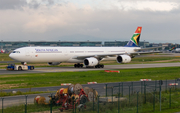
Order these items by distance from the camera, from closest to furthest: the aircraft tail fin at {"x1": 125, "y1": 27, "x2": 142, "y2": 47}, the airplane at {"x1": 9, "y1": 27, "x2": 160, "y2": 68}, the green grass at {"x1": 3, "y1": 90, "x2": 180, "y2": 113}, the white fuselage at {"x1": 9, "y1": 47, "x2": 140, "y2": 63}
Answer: the green grass at {"x1": 3, "y1": 90, "x2": 180, "y2": 113} < the white fuselage at {"x1": 9, "y1": 47, "x2": 140, "y2": 63} < the airplane at {"x1": 9, "y1": 27, "x2": 160, "y2": 68} < the aircraft tail fin at {"x1": 125, "y1": 27, "x2": 142, "y2": 47}

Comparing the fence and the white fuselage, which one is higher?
the white fuselage

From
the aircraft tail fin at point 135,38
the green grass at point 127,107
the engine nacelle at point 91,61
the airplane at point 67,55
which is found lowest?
the green grass at point 127,107

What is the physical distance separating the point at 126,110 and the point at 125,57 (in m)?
41.0

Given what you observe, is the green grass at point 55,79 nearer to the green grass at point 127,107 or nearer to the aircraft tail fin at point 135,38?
the green grass at point 127,107

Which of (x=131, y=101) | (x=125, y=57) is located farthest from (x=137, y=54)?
(x=131, y=101)

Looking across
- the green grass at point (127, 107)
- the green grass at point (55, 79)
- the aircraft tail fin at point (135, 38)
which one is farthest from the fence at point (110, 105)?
the aircraft tail fin at point (135, 38)

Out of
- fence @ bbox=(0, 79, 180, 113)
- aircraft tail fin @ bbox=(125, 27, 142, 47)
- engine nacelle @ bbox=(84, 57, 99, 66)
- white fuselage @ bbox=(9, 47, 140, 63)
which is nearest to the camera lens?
fence @ bbox=(0, 79, 180, 113)

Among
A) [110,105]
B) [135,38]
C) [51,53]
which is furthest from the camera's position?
[135,38]

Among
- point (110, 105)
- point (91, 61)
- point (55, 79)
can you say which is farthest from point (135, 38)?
point (110, 105)

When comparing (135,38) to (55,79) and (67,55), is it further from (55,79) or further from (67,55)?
(55,79)

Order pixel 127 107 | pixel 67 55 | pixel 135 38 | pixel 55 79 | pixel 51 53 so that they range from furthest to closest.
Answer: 1. pixel 135 38
2. pixel 67 55
3. pixel 51 53
4. pixel 55 79
5. pixel 127 107

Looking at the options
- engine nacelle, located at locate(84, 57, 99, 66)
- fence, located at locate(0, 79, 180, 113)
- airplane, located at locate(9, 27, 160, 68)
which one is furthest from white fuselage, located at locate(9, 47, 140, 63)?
fence, located at locate(0, 79, 180, 113)

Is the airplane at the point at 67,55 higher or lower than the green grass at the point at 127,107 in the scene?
higher

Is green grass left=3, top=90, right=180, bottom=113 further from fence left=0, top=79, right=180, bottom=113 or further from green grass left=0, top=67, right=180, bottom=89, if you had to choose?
green grass left=0, top=67, right=180, bottom=89
